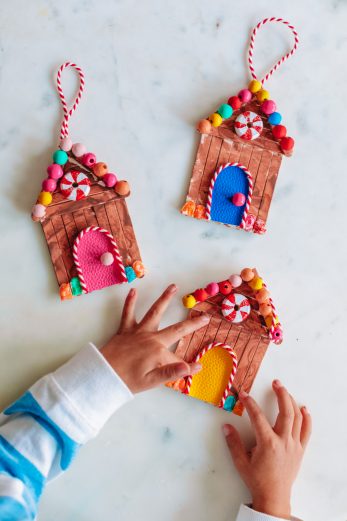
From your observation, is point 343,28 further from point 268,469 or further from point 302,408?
point 268,469

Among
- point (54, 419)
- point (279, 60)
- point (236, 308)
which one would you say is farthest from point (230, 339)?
point (279, 60)

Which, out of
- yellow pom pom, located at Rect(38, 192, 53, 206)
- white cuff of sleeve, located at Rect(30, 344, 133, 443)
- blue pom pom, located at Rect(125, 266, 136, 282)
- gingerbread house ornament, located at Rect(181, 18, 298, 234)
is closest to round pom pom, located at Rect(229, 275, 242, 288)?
gingerbread house ornament, located at Rect(181, 18, 298, 234)

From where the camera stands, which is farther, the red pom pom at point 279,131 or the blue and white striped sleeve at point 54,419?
the red pom pom at point 279,131

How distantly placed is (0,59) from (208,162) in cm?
49

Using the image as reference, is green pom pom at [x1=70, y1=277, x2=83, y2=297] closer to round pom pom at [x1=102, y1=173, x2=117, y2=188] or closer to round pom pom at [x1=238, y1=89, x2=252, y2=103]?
round pom pom at [x1=102, y1=173, x2=117, y2=188]

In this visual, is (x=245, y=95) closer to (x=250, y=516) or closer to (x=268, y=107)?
(x=268, y=107)

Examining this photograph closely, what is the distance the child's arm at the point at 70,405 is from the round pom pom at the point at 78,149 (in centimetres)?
36

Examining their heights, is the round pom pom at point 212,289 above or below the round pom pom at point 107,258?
below

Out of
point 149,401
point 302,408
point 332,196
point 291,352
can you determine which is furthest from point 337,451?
point 332,196

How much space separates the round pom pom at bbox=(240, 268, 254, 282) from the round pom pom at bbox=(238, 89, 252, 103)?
1.19 ft

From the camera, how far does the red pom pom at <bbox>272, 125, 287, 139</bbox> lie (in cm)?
113

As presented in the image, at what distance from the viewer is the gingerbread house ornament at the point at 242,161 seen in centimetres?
113

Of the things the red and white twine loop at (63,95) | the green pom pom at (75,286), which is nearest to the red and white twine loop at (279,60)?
the red and white twine loop at (63,95)

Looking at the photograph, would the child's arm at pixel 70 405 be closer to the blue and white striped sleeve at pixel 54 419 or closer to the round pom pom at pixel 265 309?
the blue and white striped sleeve at pixel 54 419
